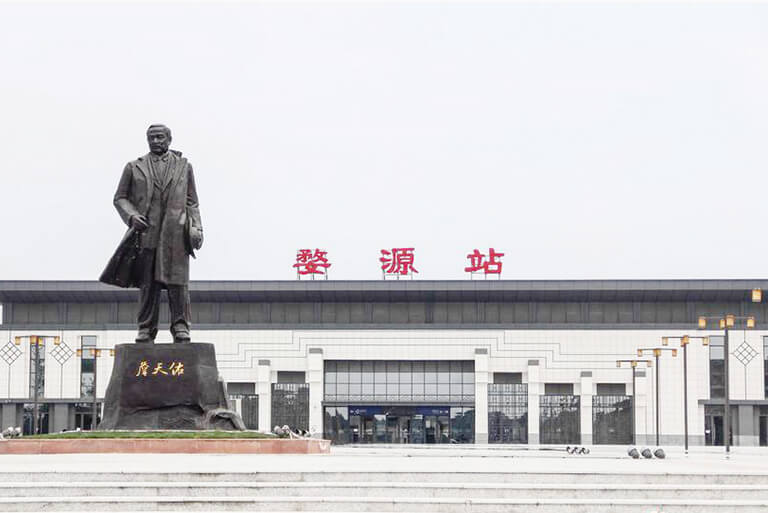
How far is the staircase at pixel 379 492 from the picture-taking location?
1647 cm

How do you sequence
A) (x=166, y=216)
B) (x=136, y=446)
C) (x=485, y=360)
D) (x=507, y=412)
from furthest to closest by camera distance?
(x=507, y=412), (x=485, y=360), (x=166, y=216), (x=136, y=446)

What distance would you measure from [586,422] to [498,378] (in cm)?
559

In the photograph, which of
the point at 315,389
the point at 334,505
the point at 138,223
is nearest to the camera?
the point at 334,505

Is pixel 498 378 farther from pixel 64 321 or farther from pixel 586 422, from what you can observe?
pixel 64 321

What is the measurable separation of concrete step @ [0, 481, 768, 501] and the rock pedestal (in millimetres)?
7840

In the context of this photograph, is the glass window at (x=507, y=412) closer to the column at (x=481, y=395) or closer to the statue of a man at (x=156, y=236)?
the column at (x=481, y=395)

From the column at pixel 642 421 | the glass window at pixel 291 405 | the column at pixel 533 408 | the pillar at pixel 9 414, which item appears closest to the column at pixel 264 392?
the glass window at pixel 291 405

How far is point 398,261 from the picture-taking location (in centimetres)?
7338

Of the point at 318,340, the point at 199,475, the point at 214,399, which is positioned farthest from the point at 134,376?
the point at 318,340

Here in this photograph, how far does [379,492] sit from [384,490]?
0.23 feet

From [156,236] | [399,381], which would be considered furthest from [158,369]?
[399,381]

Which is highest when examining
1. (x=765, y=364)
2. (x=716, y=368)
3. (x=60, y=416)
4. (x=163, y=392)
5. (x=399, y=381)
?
(x=765, y=364)

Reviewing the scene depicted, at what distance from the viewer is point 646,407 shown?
72.2 meters

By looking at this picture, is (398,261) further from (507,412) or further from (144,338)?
(144,338)
